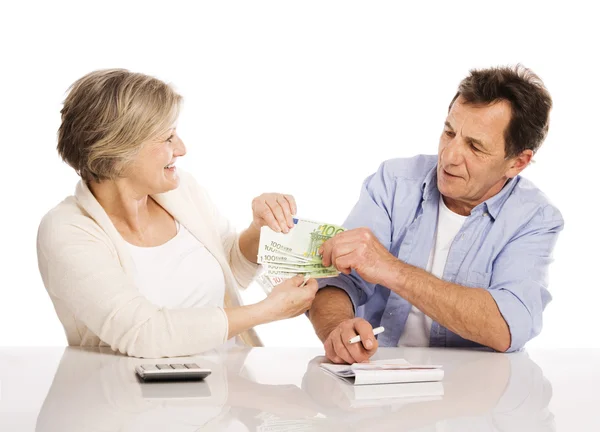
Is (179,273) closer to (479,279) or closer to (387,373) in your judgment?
(387,373)

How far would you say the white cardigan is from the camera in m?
2.20

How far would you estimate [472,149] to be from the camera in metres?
2.79

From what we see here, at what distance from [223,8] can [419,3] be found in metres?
1.17

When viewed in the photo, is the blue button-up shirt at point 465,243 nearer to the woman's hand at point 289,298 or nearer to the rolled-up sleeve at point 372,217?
the rolled-up sleeve at point 372,217

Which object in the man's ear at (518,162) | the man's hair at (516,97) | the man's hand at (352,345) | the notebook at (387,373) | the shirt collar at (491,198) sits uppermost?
the man's hair at (516,97)

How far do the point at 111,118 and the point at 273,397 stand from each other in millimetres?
1052

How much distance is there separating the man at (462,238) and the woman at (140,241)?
297 mm

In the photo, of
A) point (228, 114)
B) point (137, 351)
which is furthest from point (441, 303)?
point (228, 114)

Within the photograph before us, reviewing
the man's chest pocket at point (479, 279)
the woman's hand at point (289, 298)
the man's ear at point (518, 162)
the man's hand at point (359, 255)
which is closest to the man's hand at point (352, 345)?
the woman's hand at point (289, 298)

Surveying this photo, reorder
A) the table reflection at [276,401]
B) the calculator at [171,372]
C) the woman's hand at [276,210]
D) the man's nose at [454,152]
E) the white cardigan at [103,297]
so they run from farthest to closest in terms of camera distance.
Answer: the man's nose at [454,152] → the woman's hand at [276,210] → the white cardigan at [103,297] → the calculator at [171,372] → the table reflection at [276,401]

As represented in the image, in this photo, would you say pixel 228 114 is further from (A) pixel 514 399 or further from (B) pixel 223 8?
(A) pixel 514 399

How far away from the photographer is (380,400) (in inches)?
72.8

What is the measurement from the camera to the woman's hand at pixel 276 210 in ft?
8.57

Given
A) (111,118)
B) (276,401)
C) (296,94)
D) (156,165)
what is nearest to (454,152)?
(156,165)
